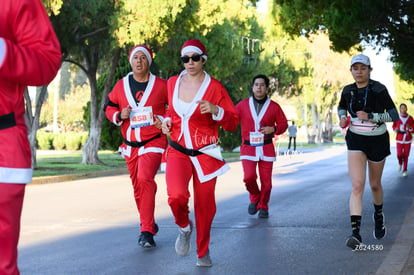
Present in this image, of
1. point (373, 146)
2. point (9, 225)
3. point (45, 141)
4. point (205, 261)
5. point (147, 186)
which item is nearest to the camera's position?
point (9, 225)

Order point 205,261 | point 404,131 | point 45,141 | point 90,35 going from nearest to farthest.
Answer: point 205,261
point 404,131
point 90,35
point 45,141

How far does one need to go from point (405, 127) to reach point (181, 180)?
15.3m

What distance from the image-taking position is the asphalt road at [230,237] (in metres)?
6.99

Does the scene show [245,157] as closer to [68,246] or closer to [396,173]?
[68,246]

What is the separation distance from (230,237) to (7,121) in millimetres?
6027

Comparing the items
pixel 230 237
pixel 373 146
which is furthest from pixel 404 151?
pixel 373 146

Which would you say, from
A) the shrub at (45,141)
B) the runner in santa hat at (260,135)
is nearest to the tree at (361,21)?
the runner in santa hat at (260,135)

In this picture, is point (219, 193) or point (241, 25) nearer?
point (219, 193)

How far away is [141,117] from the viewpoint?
817 cm

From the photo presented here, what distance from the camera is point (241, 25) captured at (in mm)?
43312

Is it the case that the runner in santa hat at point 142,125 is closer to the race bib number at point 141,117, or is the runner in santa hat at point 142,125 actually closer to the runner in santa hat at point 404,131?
the race bib number at point 141,117

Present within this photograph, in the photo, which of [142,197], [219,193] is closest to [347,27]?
[219,193]

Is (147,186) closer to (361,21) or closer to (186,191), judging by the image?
(186,191)

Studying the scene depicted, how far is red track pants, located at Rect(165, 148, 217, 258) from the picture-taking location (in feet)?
21.8
